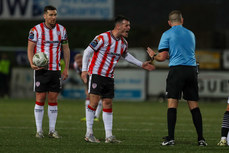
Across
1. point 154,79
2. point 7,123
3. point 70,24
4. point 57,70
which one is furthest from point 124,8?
point 57,70

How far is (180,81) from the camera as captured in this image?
9078mm

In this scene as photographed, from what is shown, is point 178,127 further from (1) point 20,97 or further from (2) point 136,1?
(2) point 136,1

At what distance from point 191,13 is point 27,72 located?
465 inches

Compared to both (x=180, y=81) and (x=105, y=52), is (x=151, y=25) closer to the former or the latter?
(x=105, y=52)

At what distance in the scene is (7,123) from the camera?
1304cm

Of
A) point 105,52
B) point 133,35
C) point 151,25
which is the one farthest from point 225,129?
point 151,25

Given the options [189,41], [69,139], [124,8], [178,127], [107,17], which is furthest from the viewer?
[124,8]

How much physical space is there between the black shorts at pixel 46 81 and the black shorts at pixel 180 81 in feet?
6.96

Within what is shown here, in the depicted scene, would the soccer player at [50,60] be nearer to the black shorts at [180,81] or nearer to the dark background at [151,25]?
the black shorts at [180,81]

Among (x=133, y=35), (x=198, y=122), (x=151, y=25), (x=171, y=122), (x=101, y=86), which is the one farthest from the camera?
(x=151, y=25)

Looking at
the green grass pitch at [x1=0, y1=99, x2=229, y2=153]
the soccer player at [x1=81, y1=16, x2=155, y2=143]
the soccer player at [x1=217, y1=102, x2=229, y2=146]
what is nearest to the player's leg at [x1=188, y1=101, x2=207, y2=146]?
the green grass pitch at [x1=0, y1=99, x2=229, y2=153]

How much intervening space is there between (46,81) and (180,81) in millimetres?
2375

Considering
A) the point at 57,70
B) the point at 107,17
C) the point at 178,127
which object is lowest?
the point at 178,127

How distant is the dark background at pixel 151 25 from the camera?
32.2 meters
